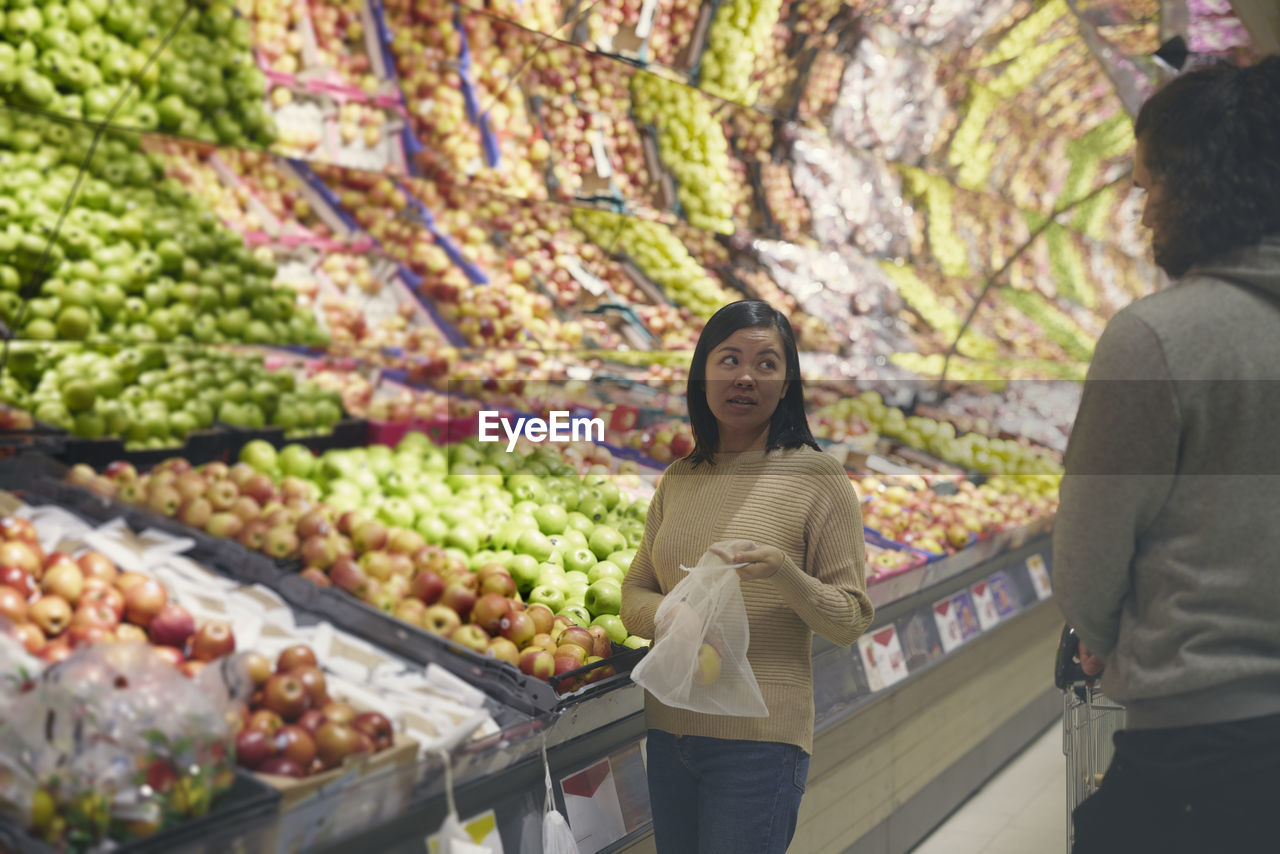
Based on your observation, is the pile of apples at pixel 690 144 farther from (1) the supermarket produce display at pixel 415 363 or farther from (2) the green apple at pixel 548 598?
(2) the green apple at pixel 548 598

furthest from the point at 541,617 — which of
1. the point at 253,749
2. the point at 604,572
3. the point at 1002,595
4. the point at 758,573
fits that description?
the point at 1002,595

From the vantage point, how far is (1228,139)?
4.50 ft

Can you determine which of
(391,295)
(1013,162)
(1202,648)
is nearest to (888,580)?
(1202,648)

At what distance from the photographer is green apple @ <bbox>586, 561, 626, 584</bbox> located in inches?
102

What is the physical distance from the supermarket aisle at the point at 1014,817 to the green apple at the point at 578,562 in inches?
62.4

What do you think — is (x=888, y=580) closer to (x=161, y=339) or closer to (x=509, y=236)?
(x=509, y=236)

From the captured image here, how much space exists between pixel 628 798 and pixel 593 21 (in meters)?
2.88

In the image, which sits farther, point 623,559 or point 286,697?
point 623,559

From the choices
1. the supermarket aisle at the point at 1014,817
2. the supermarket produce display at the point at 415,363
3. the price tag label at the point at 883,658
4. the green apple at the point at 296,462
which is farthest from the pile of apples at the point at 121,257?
the supermarket aisle at the point at 1014,817

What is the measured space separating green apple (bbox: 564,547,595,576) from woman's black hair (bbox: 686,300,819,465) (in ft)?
2.64

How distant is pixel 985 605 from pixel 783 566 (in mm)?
2582

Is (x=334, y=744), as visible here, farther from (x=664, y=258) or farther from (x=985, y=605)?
(x=664, y=258)

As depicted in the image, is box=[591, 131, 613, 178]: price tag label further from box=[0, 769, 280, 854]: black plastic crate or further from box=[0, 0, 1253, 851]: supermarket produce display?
box=[0, 769, 280, 854]: black plastic crate

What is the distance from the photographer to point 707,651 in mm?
1685
